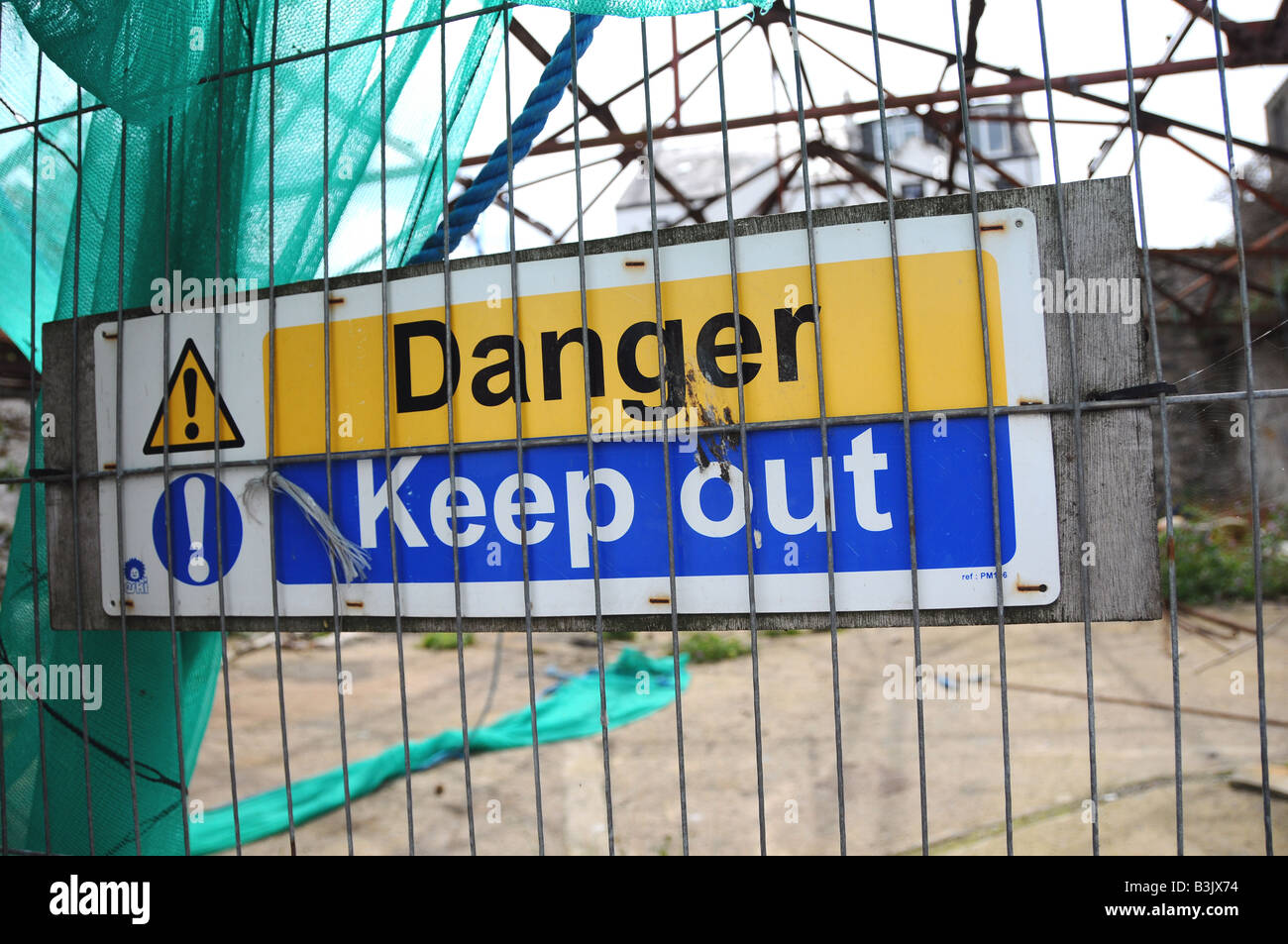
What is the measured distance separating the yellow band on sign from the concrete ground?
1980 millimetres

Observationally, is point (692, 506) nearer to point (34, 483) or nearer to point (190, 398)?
point (190, 398)

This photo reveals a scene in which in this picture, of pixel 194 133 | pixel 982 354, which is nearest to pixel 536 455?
pixel 982 354

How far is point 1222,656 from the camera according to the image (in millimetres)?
7355

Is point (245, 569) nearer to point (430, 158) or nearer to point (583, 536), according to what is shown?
point (583, 536)

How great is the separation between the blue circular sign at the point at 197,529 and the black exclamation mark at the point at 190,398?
0.10 meters

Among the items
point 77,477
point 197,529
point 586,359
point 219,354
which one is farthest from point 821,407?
point 77,477

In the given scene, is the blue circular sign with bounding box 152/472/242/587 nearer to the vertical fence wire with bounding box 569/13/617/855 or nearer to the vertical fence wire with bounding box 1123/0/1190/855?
the vertical fence wire with bounding box 569/13/617/855

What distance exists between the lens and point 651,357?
1508 millimetres

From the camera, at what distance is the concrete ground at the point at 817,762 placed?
440 cm

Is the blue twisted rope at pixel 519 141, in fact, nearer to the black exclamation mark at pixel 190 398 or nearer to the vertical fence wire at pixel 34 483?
the black exclamation mark at pixel 190 398
